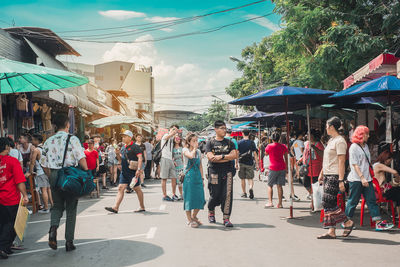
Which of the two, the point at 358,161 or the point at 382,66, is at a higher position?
the point at 382,66

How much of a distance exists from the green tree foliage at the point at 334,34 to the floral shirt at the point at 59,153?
36.1 feet

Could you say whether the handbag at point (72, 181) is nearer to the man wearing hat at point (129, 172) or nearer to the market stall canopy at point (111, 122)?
the man wearing hat at point (129, 172)

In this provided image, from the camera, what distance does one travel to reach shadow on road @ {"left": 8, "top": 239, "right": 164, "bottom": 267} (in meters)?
5.02

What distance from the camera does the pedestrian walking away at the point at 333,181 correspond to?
604cm

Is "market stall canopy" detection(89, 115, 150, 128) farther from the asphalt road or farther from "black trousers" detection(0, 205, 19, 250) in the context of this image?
"black trousers" detection(0, 205, 19, 250)

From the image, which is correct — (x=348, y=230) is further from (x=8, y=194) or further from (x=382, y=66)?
(x=8, y=194)

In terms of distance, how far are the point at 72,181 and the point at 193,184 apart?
2424 millimetres

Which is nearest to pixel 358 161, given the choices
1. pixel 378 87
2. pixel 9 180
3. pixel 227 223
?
pixel 378 87

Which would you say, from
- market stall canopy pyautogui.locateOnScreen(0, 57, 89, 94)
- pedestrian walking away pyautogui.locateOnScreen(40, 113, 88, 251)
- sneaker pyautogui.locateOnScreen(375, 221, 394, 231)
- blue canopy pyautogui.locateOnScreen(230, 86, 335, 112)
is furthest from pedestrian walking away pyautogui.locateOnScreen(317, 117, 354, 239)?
market stall canopy pyautogui.locateOnScreen(0, 57, 89, 94)

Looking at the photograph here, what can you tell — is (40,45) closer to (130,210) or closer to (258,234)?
(130,210)

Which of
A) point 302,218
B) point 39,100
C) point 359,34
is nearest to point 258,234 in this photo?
point 302,218

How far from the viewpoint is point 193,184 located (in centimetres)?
720

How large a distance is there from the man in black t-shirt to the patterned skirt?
1.70 meters

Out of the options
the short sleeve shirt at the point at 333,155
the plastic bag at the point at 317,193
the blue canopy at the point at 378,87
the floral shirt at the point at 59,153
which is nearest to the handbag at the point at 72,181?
the floral shirt at the point at 59,153
